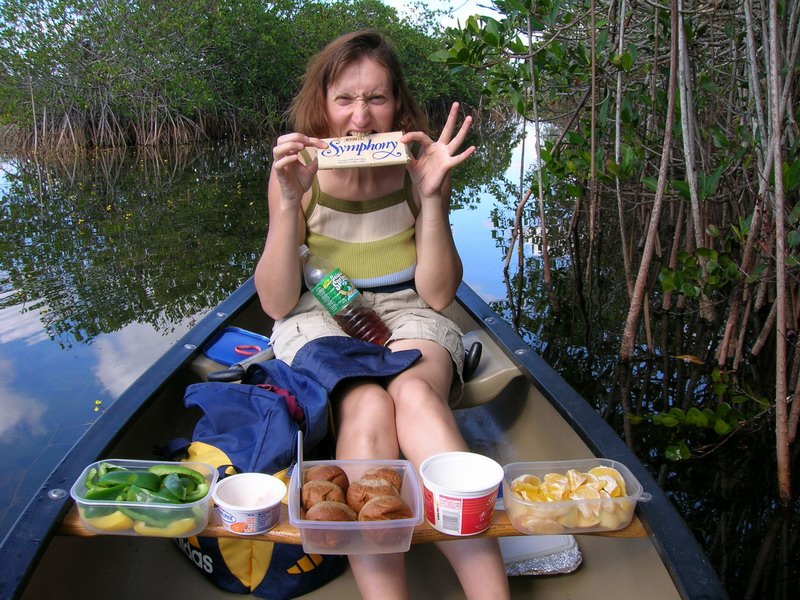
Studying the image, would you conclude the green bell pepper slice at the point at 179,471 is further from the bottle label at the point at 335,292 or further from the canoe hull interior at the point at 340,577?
the bottle label at the point at 335,292

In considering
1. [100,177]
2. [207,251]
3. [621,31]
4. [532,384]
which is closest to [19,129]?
[100,177]

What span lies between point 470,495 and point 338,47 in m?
1.57

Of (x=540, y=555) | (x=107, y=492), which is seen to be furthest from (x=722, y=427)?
(x=107, y=492)

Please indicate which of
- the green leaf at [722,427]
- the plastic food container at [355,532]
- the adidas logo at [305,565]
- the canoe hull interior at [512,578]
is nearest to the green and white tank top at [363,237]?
the canoe hull interior at [512,578]

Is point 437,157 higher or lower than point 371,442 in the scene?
higher

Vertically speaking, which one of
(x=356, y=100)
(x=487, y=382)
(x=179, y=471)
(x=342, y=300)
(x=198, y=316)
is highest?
(x=356, y=100)

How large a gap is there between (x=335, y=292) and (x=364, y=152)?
46 cm

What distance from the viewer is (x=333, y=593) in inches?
66.1

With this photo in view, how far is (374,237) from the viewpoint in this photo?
7.54ft

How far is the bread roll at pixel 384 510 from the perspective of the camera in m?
1.24

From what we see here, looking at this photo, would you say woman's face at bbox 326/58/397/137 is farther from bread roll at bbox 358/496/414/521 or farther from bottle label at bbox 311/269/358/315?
bread roll at bbox 358/496/414/521

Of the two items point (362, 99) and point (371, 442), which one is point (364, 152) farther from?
point (371, 442)

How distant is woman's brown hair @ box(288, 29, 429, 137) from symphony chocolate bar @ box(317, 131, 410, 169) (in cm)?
34

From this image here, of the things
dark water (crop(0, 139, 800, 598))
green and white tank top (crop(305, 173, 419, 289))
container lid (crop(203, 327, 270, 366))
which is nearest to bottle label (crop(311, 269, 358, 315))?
green and white tank top (crop(305, 173, 419, 289))
